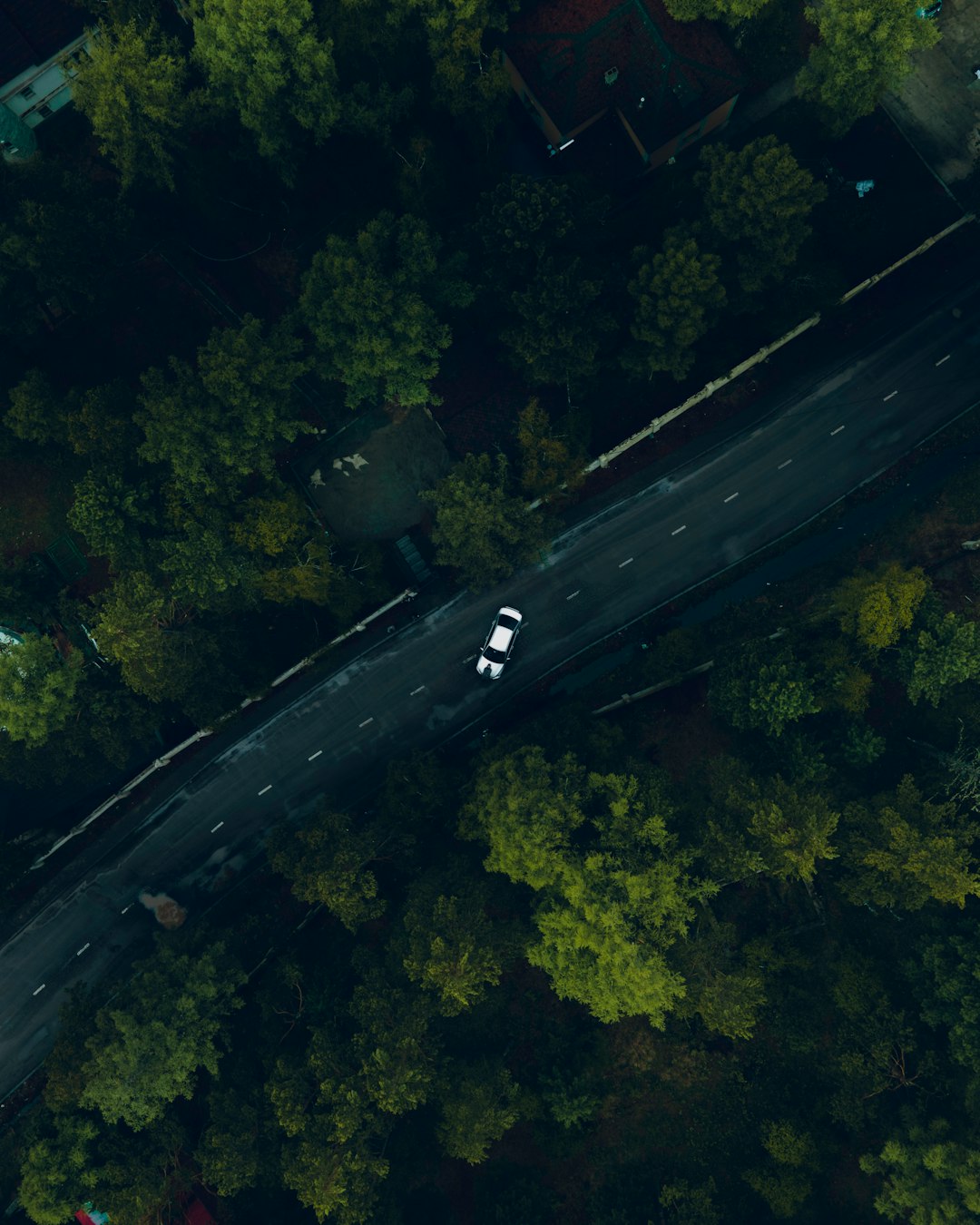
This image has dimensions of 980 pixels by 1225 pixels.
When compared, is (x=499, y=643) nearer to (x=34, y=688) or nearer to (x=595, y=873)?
(x=595, y=873)

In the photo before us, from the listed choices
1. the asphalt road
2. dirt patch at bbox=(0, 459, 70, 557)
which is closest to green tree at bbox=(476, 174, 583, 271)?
the asphalt road

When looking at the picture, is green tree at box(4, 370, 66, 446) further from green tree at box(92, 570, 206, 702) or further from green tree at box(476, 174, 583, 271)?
green tree at box(476, 174, 583, 271)

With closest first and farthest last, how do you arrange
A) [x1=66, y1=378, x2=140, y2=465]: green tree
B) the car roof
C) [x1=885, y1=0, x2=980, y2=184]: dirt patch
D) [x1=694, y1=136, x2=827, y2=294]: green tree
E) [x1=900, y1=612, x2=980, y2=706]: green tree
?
[x1=694, y1=136, x2=827, y2=294]: green tree
[x1=66, y1=378, x2=140, y2=465]: green tree
[x1=900, y1=612, x2=980, y2=706]: green tree
[x1=885, y1=0, x2=980, y2=184]: dirt patch
the car roof

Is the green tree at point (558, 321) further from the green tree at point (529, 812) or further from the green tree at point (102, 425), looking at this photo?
the green tree at point (529, 812)

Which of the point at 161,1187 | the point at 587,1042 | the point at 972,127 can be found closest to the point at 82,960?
the point at 161,1187

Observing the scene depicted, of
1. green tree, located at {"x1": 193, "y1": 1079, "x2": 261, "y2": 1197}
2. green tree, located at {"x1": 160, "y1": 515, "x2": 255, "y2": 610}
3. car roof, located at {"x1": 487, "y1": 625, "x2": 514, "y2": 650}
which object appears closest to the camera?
green tree, located at {"x1": 160, "y1": 515, "x2": 255, "y2": 610}

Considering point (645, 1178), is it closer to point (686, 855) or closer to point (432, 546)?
point (686, 855)
